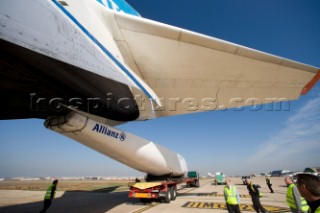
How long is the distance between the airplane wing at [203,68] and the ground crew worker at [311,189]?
5.33 meters

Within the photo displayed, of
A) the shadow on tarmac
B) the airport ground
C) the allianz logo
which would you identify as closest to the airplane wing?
the allianz logo

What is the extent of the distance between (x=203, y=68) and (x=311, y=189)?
21.3ft

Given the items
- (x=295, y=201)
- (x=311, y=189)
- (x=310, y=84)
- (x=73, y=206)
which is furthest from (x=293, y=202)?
(x=73, y=206)

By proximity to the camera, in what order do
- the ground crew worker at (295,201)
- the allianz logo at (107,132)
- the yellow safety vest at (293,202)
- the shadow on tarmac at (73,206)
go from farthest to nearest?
the shadow on tarmac at (73,206) < the allianz logo at (107,132) < the yellow safety vest at (293,202) < the ground crew worker at (295,201)

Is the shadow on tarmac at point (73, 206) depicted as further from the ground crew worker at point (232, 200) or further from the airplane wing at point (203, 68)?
the airplane wing at point (203, 68)

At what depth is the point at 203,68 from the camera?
8.35 metres

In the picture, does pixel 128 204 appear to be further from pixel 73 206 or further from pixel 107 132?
pixel 107 132

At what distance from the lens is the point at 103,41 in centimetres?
563

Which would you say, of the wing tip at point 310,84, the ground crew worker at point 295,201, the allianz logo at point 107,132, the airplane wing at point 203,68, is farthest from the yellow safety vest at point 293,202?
the allianz logo at point 107,132

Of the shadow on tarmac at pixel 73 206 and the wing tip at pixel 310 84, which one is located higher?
the wing tip at pixel 310 84

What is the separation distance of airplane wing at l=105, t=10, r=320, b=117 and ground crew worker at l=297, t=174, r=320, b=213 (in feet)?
17.5

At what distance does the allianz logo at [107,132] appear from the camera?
7691 mm

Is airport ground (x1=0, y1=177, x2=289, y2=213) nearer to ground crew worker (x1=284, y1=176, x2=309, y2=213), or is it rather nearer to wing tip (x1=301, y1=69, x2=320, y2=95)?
ground crew worker (x1=284, y1=176, x2=309, y2=213)

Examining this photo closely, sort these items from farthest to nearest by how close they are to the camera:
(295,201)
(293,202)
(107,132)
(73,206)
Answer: (73,206) → (107,132) → (293,202) → (295,201)
